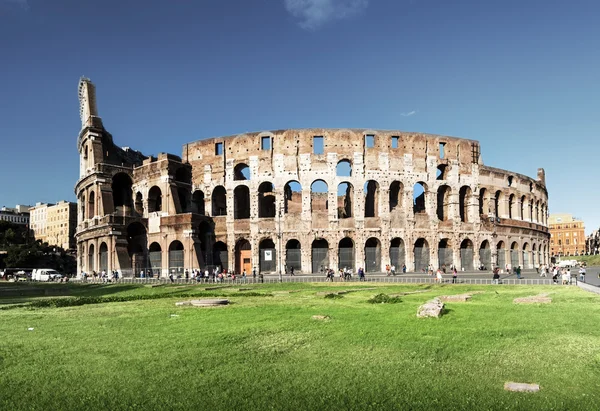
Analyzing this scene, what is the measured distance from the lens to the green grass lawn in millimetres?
6133

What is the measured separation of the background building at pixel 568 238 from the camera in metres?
120

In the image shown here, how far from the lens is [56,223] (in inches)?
4889

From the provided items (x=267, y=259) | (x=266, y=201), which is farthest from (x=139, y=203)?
(x=267, y=259)

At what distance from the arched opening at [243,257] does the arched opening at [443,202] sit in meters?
19.5

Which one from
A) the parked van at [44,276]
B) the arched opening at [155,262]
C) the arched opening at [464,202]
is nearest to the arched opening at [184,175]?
the arched opening at [155,262]

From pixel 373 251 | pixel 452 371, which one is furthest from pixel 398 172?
pixel 452 371

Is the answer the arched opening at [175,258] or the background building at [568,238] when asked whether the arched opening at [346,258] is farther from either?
the background building at [568,238]

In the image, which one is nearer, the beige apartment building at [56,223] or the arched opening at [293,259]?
the arched opening at [293,259]

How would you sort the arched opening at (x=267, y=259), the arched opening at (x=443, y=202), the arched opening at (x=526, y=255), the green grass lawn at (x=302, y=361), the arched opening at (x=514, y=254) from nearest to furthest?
1. the green grass lawn at (x=302, y=361)
2. the arched opening at (x=267, y=259)
3. the arched opening at (x=443, y=202)
4. the arched opening at (x=514, y=254)
5. the arched opening at (x=526, y=255)

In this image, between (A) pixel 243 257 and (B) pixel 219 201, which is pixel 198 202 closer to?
(B) pixel 219 201

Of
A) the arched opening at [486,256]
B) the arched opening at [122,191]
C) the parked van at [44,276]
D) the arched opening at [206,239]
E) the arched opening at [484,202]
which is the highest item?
the arched opening at [122,191]

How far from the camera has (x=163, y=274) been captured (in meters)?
42.6

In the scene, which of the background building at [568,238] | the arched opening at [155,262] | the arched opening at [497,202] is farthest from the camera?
the background building at [568,238]

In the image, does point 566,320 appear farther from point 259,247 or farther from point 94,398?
point 259,247
